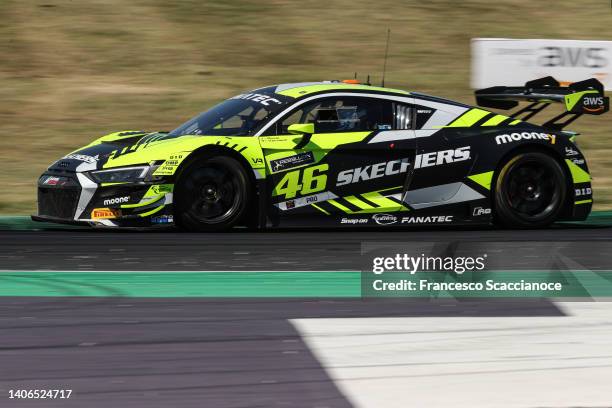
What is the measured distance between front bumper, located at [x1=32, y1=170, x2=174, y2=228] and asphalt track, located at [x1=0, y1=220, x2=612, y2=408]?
151 millimetres

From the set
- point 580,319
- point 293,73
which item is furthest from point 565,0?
point 580,319

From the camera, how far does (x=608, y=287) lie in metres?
7.36

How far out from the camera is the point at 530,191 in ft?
33.6

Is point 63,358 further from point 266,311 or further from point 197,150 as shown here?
point 197,150

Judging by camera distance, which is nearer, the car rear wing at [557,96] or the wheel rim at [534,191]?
the wheel rim at [534,191]

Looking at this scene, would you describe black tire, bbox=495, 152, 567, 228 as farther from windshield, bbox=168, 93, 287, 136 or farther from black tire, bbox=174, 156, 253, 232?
black tire, bbox=174, 156, 253, 232

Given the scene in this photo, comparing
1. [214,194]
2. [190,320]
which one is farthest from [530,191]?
[190,320]

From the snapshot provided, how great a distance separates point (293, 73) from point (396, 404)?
44.8 ft

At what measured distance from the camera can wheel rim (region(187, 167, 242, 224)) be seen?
31.1 ft

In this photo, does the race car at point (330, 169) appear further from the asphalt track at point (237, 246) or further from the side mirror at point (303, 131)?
the asphalt track at point (237, 246)

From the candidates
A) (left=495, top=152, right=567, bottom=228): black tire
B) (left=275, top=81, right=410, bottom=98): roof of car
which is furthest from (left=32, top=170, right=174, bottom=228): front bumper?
(left=495, top=152, right=567, bottom=228): black tire

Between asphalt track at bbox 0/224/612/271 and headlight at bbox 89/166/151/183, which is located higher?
headlight at bbox 89/166/151/183

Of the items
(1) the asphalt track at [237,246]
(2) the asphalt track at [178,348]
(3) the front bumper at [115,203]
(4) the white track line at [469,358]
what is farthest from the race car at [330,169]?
(4) the white track line at [469,358]

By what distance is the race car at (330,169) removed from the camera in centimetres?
939
